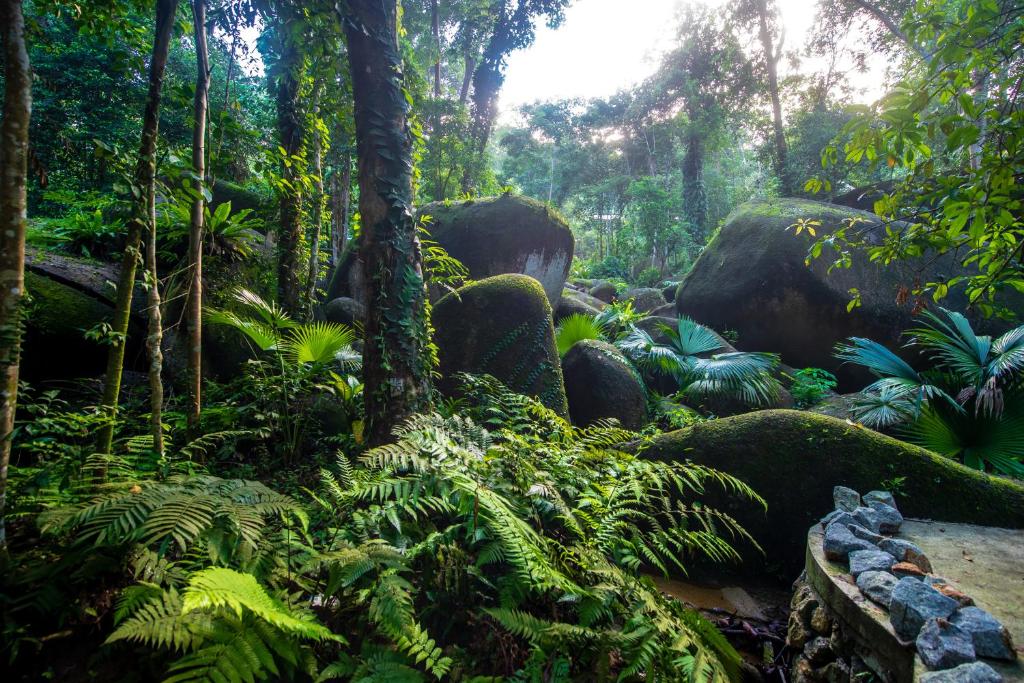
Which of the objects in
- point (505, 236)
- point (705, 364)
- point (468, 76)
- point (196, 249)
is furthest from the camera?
point (468, 76)

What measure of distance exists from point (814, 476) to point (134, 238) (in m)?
4.78

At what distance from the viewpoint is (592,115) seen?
85.0ft

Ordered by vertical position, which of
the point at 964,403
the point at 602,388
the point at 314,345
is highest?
the point at 314,345

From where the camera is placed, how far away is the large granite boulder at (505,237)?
332 inches

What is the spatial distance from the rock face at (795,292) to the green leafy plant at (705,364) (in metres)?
1.27

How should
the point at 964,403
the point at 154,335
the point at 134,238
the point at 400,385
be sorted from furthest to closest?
1. the point at 964,403
2. the point at 400,385
3. the point at 154,335
4. the point at 134,238

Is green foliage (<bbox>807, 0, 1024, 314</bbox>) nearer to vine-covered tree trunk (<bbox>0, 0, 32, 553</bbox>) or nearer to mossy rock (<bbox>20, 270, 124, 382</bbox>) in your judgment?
vine-covered tree trunk (<bbox>0, 0, 32, 553</bbox>)

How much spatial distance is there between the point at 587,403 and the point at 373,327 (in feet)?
11.0

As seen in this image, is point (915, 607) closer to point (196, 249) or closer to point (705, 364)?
point (196, 249)

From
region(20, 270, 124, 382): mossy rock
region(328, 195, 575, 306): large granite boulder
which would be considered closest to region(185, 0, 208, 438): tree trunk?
region(20, 270, 124, 382): mossy rock

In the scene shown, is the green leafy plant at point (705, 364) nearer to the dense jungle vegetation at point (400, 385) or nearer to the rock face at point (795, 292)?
the dense jungle vegetation at point (400, 385)

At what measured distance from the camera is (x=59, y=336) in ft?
16.3

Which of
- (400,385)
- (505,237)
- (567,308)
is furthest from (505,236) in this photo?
(400,385)

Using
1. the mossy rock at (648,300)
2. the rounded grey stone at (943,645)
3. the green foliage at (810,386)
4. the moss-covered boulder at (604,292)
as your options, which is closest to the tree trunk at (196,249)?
the rounded grey stone at (943,645)
